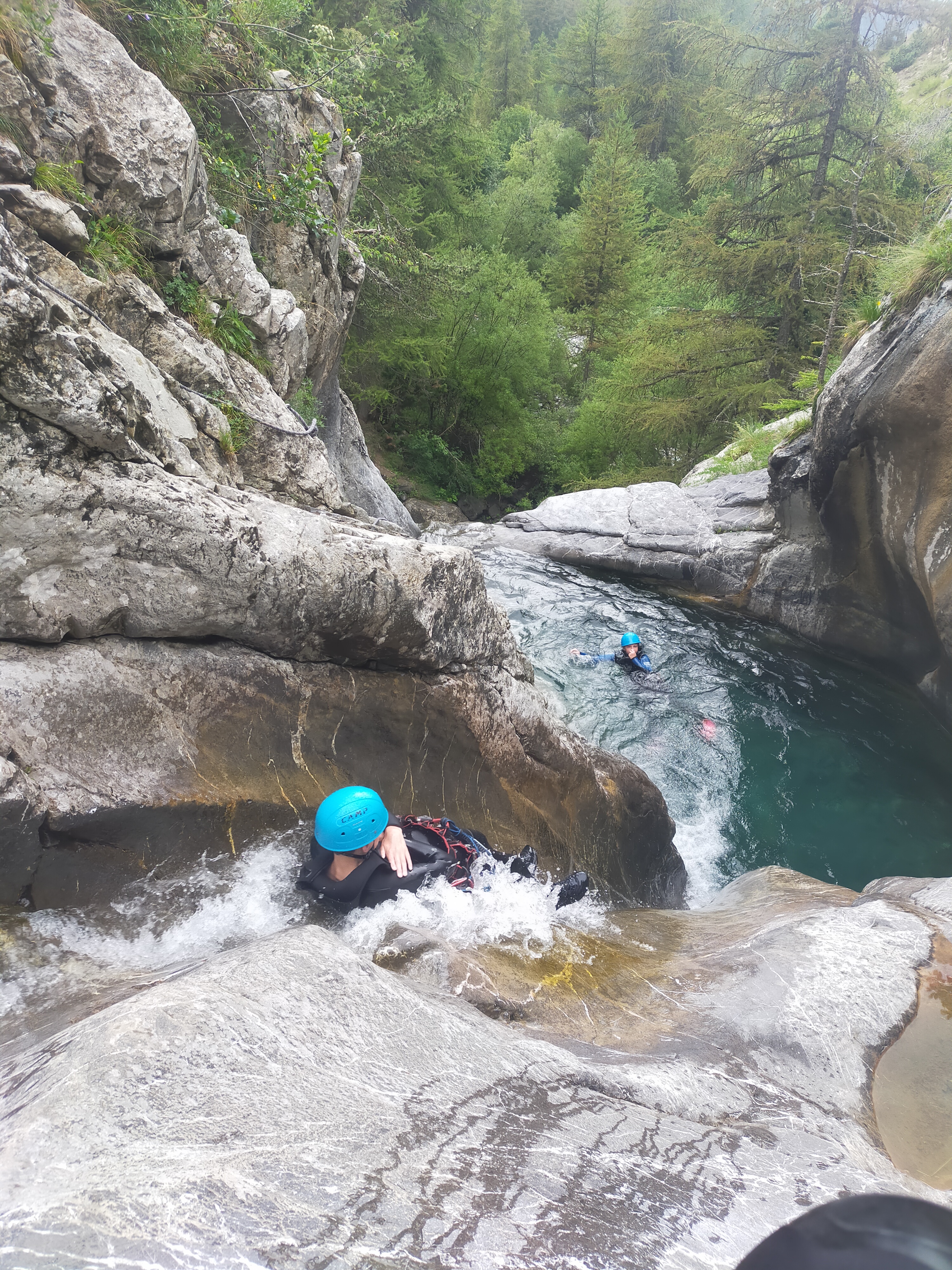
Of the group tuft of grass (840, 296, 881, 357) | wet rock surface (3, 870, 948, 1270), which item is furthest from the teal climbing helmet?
tuft of grass (840, 296, 881, 357)

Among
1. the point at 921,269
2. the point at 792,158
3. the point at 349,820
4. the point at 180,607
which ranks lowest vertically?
the point at 349,820

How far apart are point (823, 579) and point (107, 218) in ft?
37.1

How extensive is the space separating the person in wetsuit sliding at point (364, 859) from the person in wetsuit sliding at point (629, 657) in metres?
6.70

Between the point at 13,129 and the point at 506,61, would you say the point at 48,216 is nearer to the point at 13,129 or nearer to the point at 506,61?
the point at 13,129

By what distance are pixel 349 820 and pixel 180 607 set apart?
167cm

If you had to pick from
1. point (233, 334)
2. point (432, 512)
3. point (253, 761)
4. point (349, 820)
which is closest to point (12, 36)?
point (233, 334)

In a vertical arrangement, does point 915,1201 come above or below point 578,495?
below

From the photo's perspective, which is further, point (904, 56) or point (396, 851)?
point (904, 56)

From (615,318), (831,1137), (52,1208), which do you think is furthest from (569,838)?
(615,318)

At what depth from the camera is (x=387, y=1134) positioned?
6.24ft

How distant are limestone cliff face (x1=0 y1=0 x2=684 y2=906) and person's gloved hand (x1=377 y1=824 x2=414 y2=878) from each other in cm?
61

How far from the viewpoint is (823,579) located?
11625mm

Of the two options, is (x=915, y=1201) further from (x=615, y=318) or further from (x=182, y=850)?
(x=615, y=318)

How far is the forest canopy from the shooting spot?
15289 millimetres
